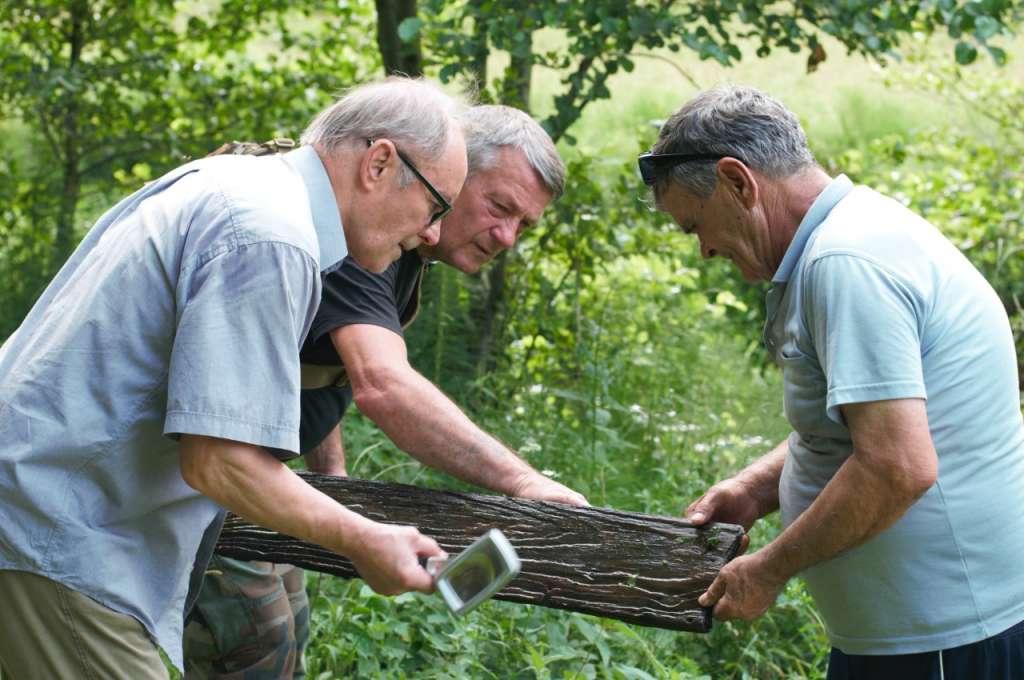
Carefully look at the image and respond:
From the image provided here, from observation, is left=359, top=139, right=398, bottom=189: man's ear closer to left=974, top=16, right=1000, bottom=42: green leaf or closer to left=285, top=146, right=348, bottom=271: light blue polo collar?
left=285, top=146, right=348, bottom=271: light blue polo collar

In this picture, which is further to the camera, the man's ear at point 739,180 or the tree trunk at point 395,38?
the tree trunk at point 395,38

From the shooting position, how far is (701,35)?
497 cm

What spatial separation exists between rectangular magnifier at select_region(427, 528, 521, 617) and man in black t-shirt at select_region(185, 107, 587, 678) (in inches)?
30.4

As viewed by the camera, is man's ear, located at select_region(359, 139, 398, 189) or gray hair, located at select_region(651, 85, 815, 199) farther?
gray hair, located at select_region(651, 85, 815, 199)

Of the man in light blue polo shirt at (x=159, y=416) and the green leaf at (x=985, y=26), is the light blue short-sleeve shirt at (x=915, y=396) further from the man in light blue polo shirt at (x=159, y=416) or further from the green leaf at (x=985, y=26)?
the green leaf at (x=985, y=26)

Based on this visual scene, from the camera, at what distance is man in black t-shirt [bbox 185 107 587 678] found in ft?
9.45

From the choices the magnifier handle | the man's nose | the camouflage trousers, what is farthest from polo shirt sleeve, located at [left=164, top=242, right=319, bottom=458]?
the camouflage trousers

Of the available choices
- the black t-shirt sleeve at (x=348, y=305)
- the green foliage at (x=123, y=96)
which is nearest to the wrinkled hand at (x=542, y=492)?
the black t-shirt sleeve at (x=348, y=305)

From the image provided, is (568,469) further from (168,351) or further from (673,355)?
(168,351)

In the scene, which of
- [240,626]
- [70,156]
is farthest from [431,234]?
[70,156]

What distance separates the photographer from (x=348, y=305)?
9.64 feet

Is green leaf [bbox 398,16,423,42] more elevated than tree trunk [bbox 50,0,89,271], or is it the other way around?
green leaf [bbox 398,16,423,42]

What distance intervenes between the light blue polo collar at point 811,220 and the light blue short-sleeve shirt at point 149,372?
3.25 ft

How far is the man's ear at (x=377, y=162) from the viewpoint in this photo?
2.22 metres
